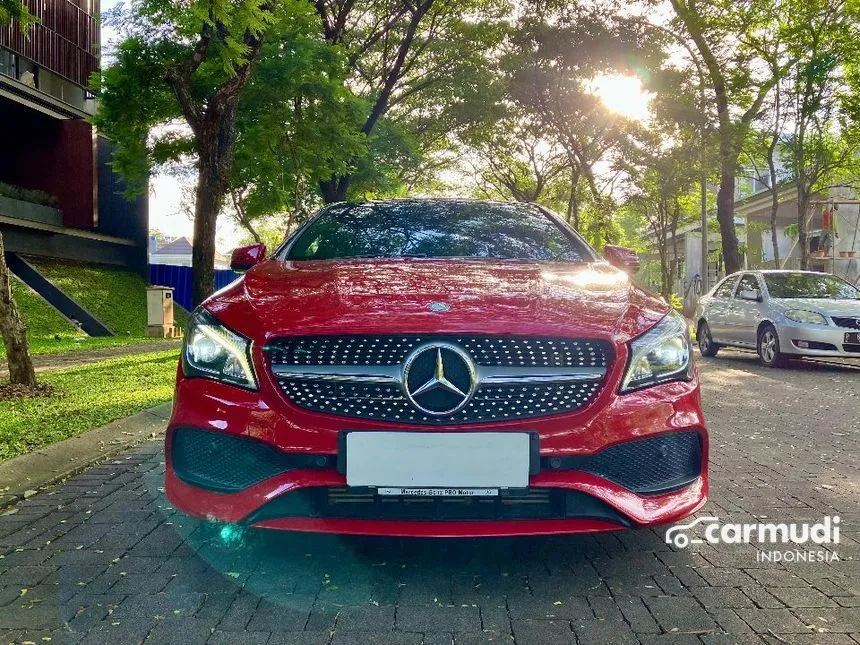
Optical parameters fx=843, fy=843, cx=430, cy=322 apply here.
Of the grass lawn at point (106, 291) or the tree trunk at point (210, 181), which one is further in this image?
the grass lawn at point (106, 291)

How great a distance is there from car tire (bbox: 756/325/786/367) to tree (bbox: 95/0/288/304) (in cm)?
788

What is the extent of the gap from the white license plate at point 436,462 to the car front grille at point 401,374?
0.25 ft

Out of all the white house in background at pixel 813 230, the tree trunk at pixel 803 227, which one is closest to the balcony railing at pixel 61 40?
the tree trunk at pixel 803 227

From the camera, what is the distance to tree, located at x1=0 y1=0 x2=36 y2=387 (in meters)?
7.29

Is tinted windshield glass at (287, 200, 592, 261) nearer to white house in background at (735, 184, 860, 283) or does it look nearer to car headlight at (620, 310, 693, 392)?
car headlight at (620, 310, 693, 392)

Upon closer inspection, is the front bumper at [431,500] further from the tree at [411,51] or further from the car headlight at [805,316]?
the tree at [411,51]

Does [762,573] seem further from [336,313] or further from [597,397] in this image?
[336,313]

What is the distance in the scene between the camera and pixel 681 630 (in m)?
2.55

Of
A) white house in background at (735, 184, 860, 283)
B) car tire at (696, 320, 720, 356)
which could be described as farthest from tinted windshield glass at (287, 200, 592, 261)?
white house in background at (735, 184, 860, 283)

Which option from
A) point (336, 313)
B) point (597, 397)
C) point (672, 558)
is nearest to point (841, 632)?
point (672, 558)

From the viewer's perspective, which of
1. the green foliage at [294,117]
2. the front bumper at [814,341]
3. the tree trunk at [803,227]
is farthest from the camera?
the tree trunk at [803,227]

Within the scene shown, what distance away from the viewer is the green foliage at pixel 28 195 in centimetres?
2136

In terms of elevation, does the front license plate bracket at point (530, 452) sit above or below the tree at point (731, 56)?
below

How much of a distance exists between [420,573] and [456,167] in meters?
33.3
